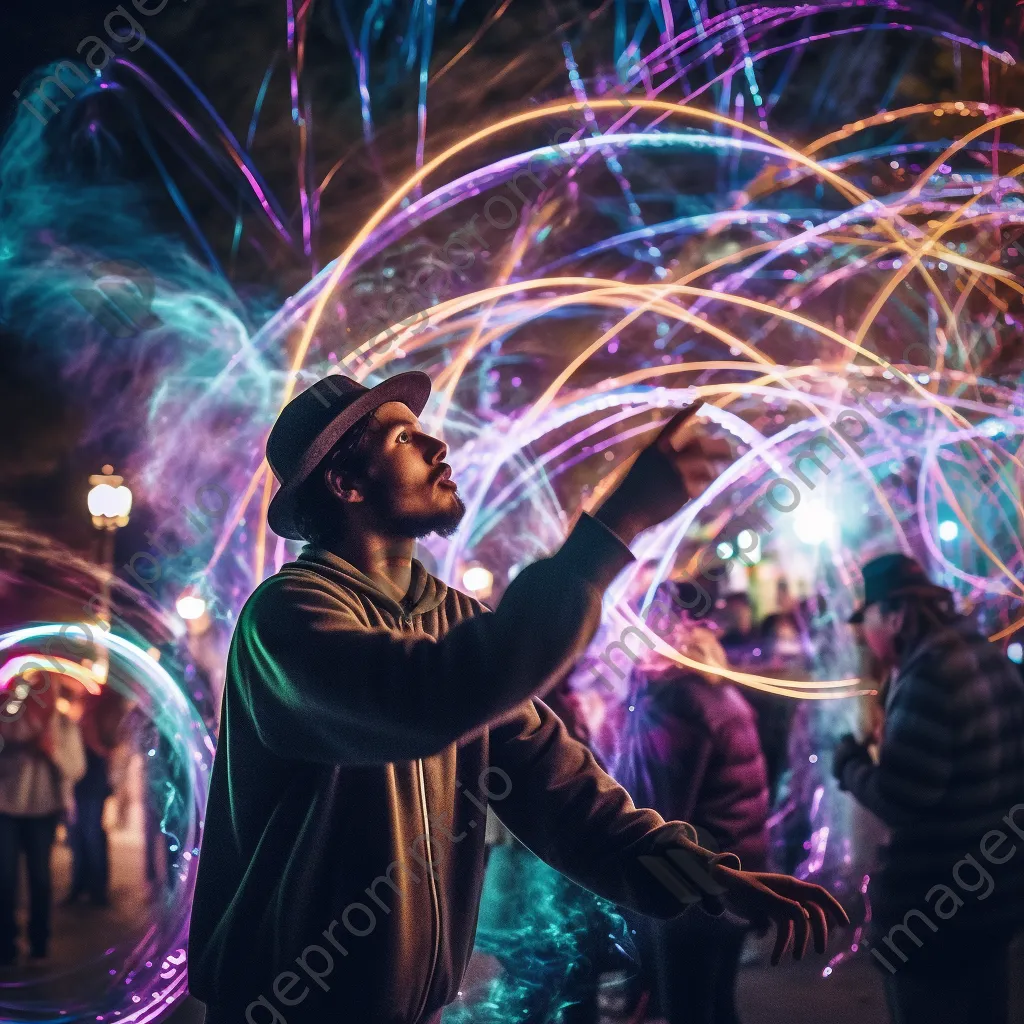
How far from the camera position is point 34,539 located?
5961 millimetres

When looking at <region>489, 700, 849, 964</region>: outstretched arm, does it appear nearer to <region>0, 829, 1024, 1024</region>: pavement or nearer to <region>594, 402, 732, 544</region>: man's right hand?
<region>594, 402, 732, 544</region>: man's right hand

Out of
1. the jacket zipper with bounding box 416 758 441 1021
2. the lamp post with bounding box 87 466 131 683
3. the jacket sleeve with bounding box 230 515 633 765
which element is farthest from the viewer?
the lamp post with bounding box 87 466 131 683

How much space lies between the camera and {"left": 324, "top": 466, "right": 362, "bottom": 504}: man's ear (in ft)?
7.52

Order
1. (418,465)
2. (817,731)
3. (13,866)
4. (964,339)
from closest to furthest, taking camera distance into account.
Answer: (418,465) < (13,866) < (817,731) < (964,339)

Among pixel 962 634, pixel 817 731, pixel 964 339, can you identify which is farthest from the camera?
pixel 964 339

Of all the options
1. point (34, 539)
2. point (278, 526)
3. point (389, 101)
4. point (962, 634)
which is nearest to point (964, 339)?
point (389, 101)

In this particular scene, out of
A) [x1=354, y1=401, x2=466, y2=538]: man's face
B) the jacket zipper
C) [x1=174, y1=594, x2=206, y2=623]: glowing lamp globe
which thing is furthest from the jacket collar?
[x1=174, y1=594, x2=206, y2=623]: glowing lamp globe

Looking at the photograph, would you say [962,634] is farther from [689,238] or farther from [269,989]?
[689,238]

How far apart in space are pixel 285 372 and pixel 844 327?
6.15 metres

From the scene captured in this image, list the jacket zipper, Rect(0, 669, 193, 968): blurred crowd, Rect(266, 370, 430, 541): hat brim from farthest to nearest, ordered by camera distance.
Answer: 1. Rect(0, 669, 193, 968): blurred crowd
2. Rect(266, 370, 430, 541): hat brim
3. the jacket zipper

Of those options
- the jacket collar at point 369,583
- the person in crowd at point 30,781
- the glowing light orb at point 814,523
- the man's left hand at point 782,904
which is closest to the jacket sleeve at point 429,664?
the jacket collar at point 369,583

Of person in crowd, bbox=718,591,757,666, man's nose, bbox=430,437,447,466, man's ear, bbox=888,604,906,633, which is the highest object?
person in crowd, bbox=718,591,757,666

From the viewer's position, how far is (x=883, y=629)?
3.89 m

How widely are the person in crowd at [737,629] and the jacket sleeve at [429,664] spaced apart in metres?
5.19
